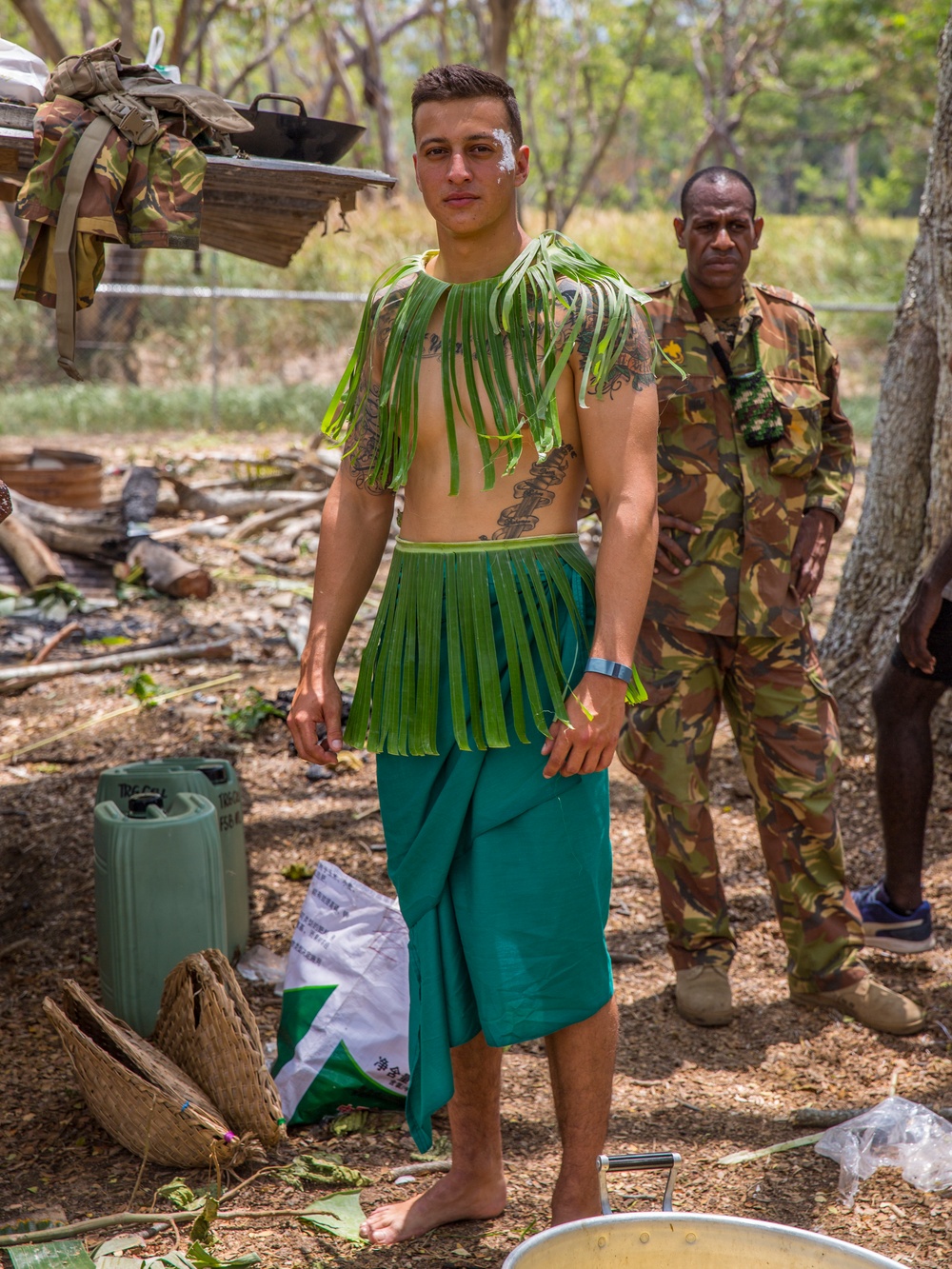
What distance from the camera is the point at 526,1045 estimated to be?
3.48 metres

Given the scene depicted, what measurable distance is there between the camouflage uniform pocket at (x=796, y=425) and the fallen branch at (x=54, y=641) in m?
4.52

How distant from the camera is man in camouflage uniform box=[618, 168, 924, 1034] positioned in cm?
331

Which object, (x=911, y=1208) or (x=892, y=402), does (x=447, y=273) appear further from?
(x=892, y=402)

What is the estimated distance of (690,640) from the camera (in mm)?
3395

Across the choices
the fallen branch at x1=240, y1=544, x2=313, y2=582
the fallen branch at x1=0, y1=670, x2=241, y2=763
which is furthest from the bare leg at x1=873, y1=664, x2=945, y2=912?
the fallen branch at x1=240, y1=544, x2=313, y2=582

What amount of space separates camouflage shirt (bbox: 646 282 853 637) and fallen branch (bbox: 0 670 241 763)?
3.21 metres

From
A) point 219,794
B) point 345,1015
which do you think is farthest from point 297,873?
point 345,1015

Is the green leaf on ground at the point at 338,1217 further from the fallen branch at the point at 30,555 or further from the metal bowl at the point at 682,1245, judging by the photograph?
the fallen branch at the point at 30,555

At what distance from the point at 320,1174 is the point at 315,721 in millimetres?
1075

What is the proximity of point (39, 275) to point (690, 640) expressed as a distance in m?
1.89

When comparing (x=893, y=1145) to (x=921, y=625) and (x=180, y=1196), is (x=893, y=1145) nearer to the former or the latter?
(x=921, y=625)

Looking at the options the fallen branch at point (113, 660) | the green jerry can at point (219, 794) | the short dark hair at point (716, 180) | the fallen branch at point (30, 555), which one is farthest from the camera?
the fallen branch at point (30, 555)

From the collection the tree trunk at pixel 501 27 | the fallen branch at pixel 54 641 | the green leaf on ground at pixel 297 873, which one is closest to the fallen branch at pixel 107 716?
the fallen branch at pixel 54 641

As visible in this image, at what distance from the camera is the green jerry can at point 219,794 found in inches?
143
